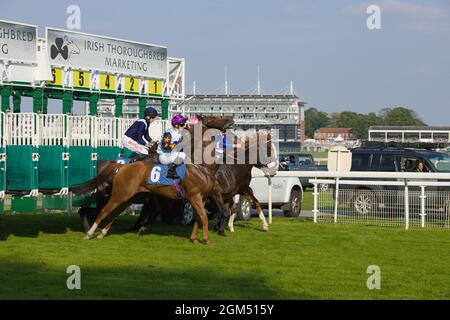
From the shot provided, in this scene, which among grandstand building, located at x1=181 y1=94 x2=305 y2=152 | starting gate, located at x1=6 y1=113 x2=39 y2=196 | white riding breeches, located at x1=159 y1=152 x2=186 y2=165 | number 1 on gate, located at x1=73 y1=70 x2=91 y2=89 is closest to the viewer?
starting gate, located at x1=6 y1=113 x2=39 y2=196

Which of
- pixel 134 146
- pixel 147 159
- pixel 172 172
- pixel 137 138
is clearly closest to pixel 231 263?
pixel 172 172

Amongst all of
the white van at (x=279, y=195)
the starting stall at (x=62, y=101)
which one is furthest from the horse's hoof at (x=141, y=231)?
the white van at (x=279, y=195)

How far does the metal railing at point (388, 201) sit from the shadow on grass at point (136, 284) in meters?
6.90

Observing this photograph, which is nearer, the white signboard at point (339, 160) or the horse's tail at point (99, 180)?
the horse's tail at point (99, 180)

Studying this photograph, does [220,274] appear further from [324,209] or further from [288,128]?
[288,128]

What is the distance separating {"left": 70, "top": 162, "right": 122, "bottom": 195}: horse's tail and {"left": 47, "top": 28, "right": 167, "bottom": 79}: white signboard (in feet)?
8.12

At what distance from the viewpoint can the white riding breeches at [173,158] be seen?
1356 cm

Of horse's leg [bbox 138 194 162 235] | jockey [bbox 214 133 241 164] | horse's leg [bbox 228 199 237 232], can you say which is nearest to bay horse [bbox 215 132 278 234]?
horse's leg [bbox 228 199 237 232]

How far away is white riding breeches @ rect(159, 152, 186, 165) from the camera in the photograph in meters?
13.6

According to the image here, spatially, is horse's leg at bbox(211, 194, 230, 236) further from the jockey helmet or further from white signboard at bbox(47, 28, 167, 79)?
white signboard at bbox(47, 28, 167, 79)

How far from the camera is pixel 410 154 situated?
68.5 feet

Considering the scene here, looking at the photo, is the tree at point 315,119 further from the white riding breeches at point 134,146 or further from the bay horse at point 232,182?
the white riding breeches at point 134,146

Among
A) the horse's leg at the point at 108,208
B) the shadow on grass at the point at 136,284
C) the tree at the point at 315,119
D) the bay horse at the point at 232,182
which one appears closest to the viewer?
the shadow on grass at the point at 136,284
